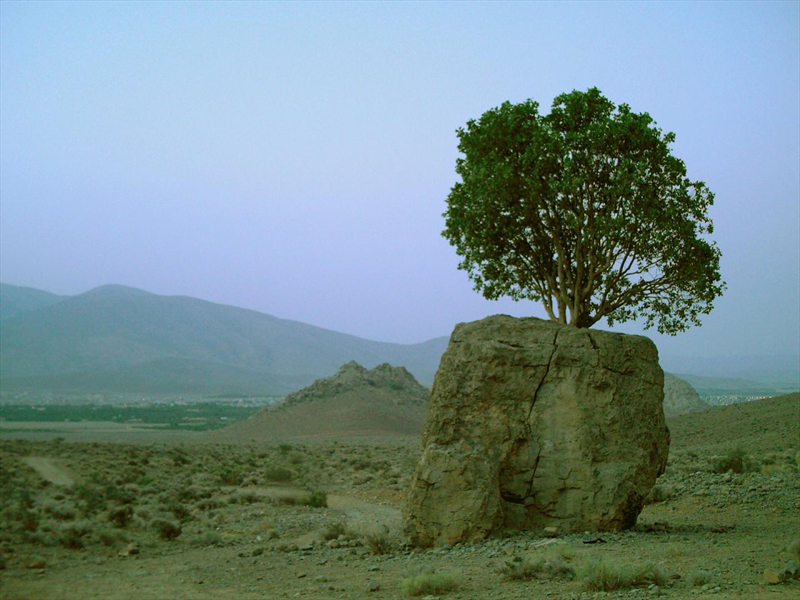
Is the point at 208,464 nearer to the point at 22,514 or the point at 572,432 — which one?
the point at 22,514

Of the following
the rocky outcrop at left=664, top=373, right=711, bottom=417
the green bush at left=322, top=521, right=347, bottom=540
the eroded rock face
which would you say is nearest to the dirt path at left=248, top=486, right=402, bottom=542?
the green bush at left=322, top=521, right=347, bottom=540

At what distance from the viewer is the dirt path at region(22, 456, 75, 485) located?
72.3 feet

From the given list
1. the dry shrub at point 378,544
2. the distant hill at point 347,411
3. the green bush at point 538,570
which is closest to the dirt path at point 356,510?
the dry shrub at point 378,544

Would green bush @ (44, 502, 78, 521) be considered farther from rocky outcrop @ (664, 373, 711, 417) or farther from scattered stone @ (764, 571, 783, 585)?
rocky outcrop @ (664, 373, 711, 417)

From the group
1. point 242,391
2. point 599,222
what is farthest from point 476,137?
point 242,391

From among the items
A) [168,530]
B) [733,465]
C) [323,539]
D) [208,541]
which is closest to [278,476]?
[168,530]

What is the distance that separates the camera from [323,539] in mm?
15391

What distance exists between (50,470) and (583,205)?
17.8m

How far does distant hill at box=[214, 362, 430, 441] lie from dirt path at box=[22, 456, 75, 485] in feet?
106

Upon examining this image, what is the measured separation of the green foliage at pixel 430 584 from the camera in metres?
9.56

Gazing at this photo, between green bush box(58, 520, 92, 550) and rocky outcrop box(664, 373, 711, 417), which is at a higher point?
rocky outcrop box(664, 373, 711, 417)

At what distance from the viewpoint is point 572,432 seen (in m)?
13.4

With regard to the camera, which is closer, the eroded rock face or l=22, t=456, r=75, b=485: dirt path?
the eroded rock face

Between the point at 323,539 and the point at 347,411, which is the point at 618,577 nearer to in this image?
the point at 323,539
